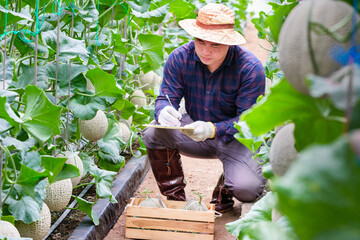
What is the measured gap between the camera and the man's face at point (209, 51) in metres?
3.16

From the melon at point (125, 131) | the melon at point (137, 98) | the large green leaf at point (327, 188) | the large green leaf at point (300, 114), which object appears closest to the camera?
the large green leaf at point (327, 188)

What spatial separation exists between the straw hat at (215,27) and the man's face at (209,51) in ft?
0.21

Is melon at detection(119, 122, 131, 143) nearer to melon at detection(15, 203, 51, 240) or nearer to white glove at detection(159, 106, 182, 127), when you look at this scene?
white glove at detection(159, 106, 182, 127)

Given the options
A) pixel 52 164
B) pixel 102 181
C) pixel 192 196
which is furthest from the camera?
pixel 192 196

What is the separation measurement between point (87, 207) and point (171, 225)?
55 centimetres

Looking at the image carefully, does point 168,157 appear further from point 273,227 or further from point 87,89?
point 273,227

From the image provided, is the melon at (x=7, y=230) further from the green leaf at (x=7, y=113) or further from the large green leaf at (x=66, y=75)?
the large green leaf at (x=66, y=75)

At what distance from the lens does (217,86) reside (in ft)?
10.9

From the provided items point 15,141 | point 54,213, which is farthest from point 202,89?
point 15,141

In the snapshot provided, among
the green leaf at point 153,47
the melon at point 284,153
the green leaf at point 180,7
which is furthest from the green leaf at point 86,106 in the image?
the green leaf at point 180,7

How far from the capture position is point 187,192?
3969mm

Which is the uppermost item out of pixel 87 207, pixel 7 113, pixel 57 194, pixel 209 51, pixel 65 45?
pixel 7 113

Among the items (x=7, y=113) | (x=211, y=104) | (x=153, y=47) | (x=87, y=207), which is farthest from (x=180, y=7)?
(x=7, y=113)

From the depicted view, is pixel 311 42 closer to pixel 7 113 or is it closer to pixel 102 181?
pixel 7 113
